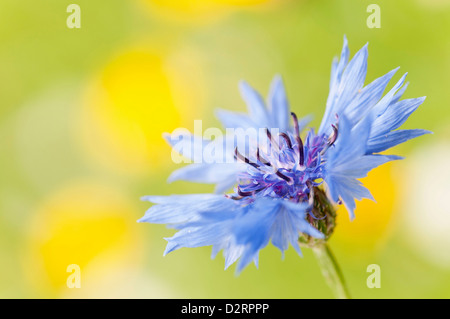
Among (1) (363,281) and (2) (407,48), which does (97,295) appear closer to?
(1) (363,281)

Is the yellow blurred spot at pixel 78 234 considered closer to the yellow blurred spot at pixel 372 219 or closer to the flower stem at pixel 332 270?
the yellow blurred spot at pixel 372 219

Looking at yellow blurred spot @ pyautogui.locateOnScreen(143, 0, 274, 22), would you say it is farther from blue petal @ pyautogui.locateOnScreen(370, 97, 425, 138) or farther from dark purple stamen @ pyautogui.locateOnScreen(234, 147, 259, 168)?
blue petal @ pyautogui.locateOnScreen(370, 97, 425, 138)

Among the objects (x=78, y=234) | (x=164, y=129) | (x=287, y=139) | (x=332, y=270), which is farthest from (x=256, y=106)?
(x=78, y=234)

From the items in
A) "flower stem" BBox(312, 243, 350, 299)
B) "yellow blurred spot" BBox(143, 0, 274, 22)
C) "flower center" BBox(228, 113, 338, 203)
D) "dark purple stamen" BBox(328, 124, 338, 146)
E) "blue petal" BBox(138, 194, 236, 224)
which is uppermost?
"yellow blurred spot" BBox(143, 0, 274, 22)

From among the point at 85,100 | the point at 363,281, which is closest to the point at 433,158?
the point at 363,281

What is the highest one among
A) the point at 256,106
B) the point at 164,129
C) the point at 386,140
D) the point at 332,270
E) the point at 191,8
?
the point at 191,8

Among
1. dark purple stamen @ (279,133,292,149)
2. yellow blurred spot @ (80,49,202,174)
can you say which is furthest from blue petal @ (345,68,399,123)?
yellow blurred spot @ (80,49,202,174)

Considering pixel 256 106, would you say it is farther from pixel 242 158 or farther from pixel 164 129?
pixel 164 129
